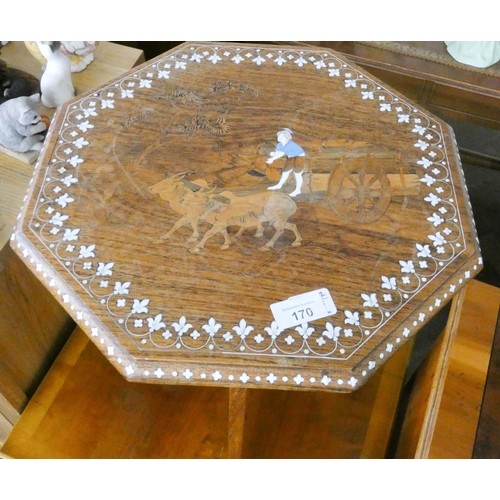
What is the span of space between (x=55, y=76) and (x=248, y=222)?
79 centimetres

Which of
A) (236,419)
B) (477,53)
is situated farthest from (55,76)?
(477,53)

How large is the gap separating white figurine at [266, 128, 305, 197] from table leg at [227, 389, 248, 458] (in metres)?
0.42

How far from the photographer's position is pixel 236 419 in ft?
3.48

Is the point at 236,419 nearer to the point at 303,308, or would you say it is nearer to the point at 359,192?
the point at 303,308

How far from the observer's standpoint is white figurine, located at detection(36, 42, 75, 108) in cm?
136

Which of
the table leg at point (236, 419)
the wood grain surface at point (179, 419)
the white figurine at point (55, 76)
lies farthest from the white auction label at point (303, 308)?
the white figurine at point (55, 76)

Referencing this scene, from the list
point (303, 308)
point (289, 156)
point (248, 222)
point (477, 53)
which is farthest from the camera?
point (477, 53)

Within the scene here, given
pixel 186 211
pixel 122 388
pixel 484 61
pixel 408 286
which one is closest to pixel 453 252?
pixel 408 286

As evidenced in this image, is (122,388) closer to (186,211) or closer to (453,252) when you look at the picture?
(186,211)

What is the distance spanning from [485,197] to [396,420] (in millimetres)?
1205

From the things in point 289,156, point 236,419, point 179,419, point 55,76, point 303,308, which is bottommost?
point 179,419

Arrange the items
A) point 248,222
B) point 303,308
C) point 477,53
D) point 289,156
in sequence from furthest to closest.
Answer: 1. point 477,53
2. point 289,156
3. point 248,222
4. point 303,308

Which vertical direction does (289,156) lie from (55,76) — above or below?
below

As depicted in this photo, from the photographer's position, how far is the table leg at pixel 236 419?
0.99 metres
